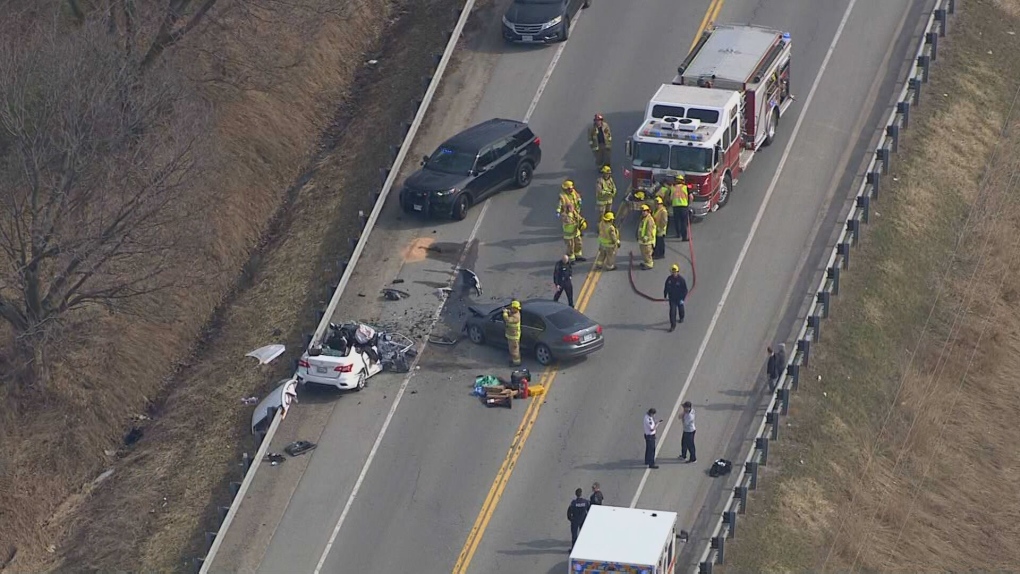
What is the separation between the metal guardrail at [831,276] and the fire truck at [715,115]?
2.88 m

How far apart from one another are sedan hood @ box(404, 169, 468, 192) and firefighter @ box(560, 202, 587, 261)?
10.7ft

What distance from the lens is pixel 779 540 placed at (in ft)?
121

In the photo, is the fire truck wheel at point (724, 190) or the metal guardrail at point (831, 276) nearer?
the metal guardrail at point (831, 276)

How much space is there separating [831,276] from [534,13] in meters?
13.6

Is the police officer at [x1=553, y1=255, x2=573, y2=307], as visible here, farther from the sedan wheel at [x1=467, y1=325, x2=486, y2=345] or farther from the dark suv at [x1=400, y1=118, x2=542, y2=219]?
the dark suv at [x1=400, y1=118, x2=542, y2=219]

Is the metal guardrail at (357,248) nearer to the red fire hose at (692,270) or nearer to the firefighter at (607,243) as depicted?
the firefighter at (607,243)

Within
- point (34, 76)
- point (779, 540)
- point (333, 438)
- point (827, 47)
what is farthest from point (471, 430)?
point (827, 47)

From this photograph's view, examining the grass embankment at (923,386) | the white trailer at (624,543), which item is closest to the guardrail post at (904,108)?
the grass embankment at (923,386)

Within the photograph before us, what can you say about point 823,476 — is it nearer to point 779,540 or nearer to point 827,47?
point 779,540

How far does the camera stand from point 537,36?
52.0m

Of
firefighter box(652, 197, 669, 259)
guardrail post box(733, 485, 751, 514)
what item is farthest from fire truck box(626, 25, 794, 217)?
guardrail post box(733, 485, 751, 514)

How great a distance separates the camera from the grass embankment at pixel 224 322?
41219 millimetres

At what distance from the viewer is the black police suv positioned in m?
51.8

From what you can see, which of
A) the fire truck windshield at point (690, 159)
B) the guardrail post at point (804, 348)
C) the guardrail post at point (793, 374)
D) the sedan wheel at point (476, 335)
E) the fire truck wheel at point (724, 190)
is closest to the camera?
the guardrail post at point (793, 374)
